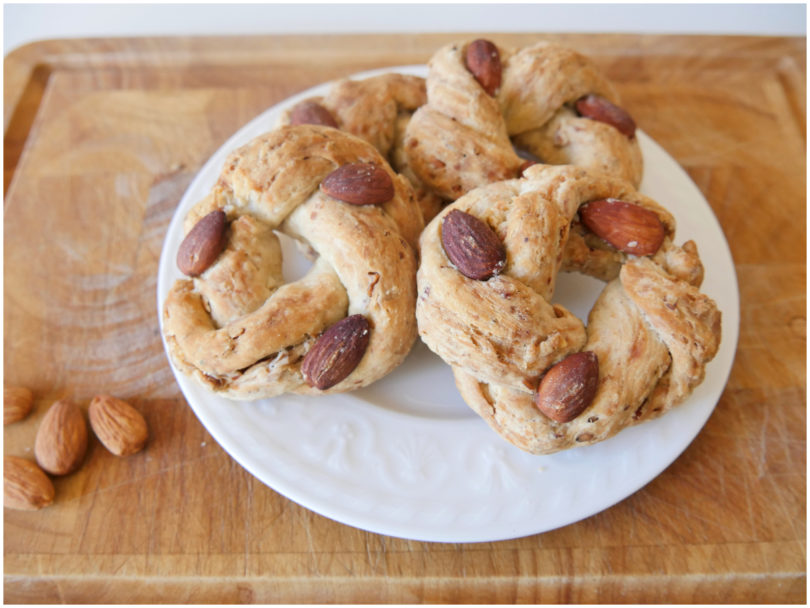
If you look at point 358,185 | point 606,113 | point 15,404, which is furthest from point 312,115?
point 15,404

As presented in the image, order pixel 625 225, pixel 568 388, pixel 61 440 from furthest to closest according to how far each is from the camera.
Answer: pixel 61 440, pixel 625 225, pixel 568 388

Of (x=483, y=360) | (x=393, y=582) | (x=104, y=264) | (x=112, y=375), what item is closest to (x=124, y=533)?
(x=112, y=375)

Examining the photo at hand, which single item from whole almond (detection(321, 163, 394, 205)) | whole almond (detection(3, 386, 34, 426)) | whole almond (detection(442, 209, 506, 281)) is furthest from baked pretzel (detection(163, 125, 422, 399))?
whole almond (detection(3, 386, 34, 426))

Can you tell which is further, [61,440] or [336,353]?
[61,440]

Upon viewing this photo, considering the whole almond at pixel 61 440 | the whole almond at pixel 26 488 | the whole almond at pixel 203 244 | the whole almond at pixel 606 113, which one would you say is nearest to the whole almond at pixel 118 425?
the whole almond at pixel 61 440

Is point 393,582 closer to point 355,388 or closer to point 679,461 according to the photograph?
point 355,388

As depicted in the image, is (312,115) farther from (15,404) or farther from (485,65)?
(15,404)
